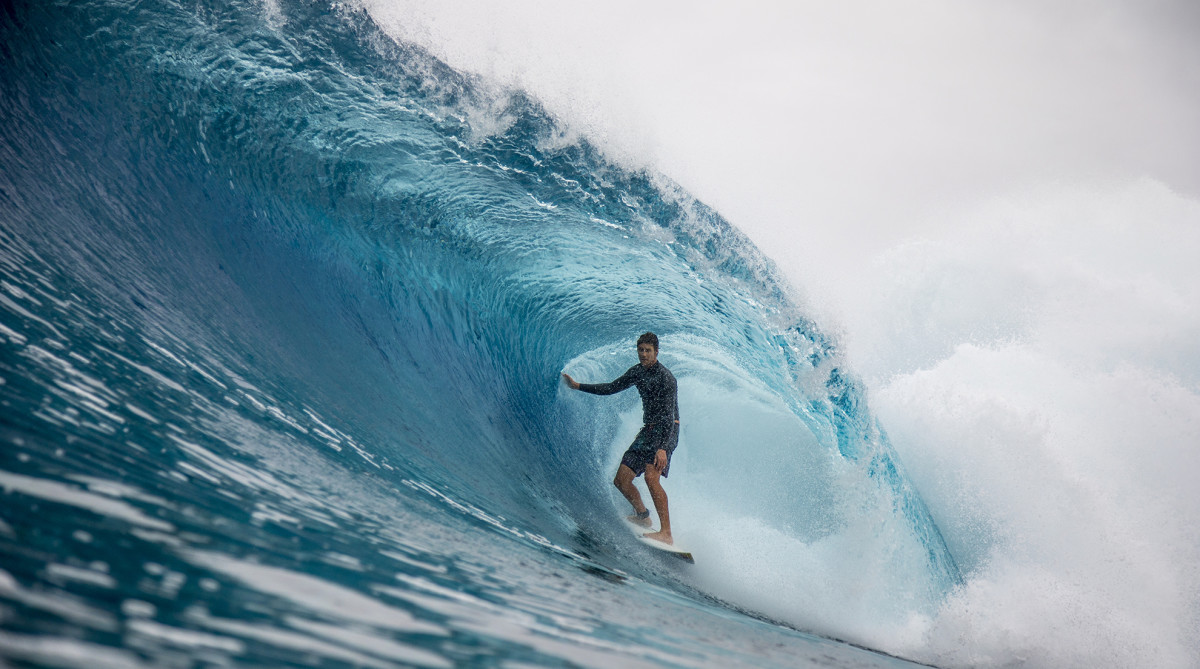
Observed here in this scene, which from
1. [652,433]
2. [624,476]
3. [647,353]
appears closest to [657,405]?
[652,433]

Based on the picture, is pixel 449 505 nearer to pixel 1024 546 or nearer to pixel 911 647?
pixel 911 647

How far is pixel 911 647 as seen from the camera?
14.0 ft

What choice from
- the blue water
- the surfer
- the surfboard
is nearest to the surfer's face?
the surfer

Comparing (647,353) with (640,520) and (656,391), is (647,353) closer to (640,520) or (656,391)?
(656,391)

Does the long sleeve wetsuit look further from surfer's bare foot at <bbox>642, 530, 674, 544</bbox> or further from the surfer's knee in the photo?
surfer's bare foot at <bbox>642, 530, 674, 544</bbox>

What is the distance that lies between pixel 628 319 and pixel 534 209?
1365 mm

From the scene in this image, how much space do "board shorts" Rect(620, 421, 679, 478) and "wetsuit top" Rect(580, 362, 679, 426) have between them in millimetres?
45

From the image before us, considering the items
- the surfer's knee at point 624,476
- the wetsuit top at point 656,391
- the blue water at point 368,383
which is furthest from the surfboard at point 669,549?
the wetsuit top at point 656,391

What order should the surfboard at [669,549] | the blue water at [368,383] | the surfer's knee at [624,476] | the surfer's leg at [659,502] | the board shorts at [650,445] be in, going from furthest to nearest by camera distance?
the surfer's knee at [624,476]
the board shorts at [650,445]
the surfer's leg at [659,502]
the surfboard at [669,549]
the blue water at [368,383]

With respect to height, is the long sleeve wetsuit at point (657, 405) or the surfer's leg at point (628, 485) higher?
the long sleeve wetsuit at point (657, 405)

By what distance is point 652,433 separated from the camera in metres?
4.50

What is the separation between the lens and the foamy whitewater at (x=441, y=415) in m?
1.56

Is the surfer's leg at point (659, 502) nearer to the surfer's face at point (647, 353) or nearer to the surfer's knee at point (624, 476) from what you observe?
the surfer's knee at point (624, 476)

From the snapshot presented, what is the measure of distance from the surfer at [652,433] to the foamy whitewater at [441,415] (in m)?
0.32
